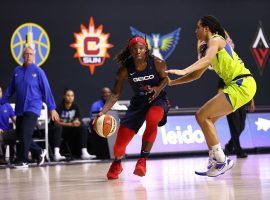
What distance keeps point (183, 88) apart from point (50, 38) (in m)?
3.73

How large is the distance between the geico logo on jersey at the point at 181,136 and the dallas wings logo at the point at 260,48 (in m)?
4.45

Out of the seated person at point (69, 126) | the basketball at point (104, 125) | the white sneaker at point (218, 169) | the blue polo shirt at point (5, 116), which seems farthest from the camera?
the seated person at point (69, 126)

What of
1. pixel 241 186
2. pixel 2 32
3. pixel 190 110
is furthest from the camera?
pixel 2 32

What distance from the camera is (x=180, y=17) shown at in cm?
1680

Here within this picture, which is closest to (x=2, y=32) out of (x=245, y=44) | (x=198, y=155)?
(x=198, y=155)

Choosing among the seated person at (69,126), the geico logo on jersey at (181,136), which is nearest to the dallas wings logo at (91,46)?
the seated person at (69,126)

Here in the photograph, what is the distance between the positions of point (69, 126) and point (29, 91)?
9.80ft

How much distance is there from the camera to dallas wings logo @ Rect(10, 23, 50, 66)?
49.2ft

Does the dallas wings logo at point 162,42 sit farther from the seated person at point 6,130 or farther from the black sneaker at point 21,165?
the black sneaker at point 21,165

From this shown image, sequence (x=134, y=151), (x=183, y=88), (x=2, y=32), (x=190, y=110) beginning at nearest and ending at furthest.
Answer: (x=134, y=151)
(x=190, y=110)
(x=2, y=32)
(x=183, y=88)

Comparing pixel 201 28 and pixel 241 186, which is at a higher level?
pixel 201 28

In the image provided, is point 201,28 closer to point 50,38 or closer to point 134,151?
point 134,151

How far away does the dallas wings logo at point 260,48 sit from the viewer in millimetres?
17344

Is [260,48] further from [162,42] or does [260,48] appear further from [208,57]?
[208,57]
